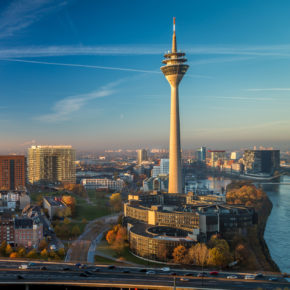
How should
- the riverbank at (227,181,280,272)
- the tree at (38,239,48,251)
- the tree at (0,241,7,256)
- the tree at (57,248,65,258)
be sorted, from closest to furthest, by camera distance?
the riverbank at (227,181,280,272)
the tree at (57,248,65,258)
the tree at (0,241,7,256)
the tree at (38,239,48,251)

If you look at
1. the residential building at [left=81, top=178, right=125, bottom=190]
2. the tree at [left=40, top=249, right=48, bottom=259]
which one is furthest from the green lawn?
the residential building at [left=81, top=178, right=125, bottom=190]

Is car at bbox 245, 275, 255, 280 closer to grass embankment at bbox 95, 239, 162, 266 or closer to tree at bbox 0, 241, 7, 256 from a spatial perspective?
grass embankment at bbox 95, 239, 162, 266

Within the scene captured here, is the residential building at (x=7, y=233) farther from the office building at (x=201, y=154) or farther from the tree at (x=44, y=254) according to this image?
the office building at (x=201, y=154)

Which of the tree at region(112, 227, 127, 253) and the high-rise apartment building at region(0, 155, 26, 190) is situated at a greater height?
the high-rise apartment building at region(0, 155, 26, 190)

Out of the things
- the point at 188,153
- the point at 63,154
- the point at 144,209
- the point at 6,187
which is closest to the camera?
the point at 144,209

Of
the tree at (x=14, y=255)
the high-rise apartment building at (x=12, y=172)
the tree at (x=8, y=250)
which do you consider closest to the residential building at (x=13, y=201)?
the high-rise apartment building at (x=12, y=172)

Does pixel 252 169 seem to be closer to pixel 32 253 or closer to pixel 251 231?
pixel 251 231

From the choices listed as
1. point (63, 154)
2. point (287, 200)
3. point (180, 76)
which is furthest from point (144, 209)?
point (63, 154)
